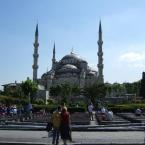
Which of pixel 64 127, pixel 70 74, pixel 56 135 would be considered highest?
pixel 70 74

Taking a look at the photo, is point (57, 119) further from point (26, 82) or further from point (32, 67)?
point (32, 67)

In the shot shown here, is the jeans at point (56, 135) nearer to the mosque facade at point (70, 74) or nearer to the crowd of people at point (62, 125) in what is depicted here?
the crowd of people at point (62, 125)

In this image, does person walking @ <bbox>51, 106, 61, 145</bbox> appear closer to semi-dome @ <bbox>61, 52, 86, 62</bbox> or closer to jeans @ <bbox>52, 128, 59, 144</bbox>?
jeans @ <bbox>52, 128, 59, 144</bbox>

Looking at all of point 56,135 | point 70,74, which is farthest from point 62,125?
point 70,74

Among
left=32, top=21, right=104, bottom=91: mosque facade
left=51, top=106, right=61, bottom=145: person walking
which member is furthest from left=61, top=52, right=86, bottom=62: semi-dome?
left=51, top=106, right=61, bottom=145: person walking

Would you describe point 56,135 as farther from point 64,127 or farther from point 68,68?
point 68,68

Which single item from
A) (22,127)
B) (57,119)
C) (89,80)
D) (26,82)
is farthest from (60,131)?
(89,80)

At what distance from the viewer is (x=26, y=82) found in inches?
3511

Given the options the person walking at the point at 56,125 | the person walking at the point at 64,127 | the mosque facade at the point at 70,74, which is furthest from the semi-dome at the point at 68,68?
the person walking at the point at 64,127

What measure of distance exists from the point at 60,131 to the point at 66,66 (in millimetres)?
114386

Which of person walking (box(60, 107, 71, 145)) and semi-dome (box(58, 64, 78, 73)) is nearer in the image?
person walking (box(60, 107, 71, 145))

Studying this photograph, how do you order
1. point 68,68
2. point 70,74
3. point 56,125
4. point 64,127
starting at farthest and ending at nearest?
point 68,68
point 70,74
point 56,125
point 64,127

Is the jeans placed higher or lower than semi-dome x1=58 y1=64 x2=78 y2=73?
lower

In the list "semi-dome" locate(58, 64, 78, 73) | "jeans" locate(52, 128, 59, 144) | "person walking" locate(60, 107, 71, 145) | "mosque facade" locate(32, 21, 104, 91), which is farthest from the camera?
"semi-dome" locate(58, 64, 78, 73)
